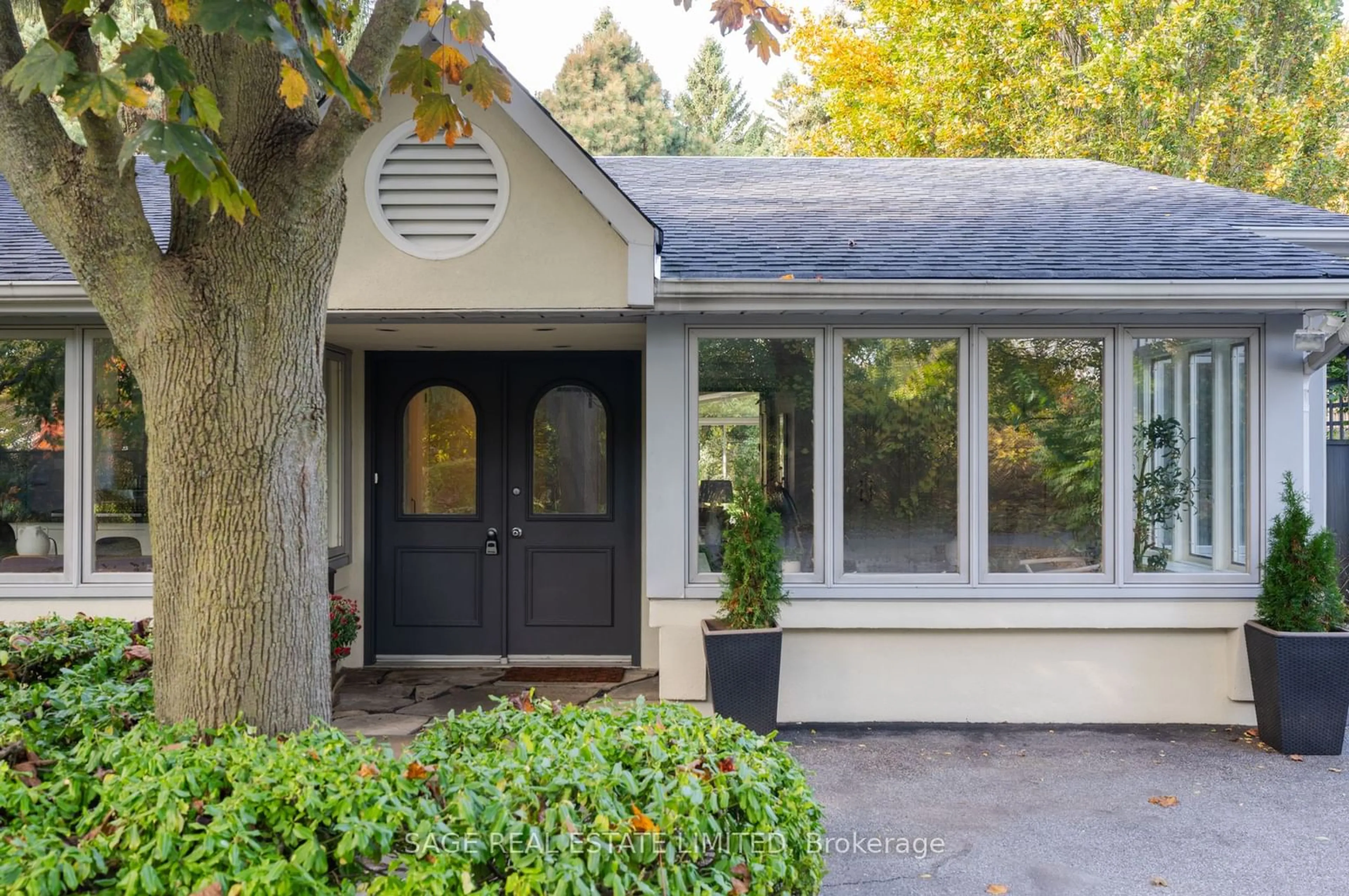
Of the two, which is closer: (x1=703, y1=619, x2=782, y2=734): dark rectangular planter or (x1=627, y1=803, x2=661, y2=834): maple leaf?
(x1=627, y1=803, x2=661, y2=834): maple leaf

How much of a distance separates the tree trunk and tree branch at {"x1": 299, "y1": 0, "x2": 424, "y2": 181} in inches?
6.1

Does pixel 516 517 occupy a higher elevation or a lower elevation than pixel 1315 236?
lower

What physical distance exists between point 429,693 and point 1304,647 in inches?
216

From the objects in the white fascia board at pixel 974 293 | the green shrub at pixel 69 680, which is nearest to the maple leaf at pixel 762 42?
the white fascia board at pixel 974 293

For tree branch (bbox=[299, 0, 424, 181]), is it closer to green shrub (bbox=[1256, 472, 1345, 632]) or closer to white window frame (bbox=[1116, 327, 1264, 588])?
white window frame (bbox=[1116, 327, 1264, 588])

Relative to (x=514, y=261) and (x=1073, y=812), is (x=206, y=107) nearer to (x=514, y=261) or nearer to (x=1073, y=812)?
(x=514, y=261)

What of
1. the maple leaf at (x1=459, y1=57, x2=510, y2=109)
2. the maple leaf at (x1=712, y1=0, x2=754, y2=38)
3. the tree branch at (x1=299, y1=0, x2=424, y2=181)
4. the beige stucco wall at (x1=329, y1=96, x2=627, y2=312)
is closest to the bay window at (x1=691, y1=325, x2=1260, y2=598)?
the beige stucco wall at (x1=329, y1=96, x2=627, y2=312)

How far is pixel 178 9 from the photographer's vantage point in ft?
9.21

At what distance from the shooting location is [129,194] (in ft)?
10.1

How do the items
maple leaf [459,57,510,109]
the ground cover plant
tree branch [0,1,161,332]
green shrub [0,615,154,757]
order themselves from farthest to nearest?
maple leaf [459,57,510,109], green shrub [0,615,154,757], tree branch [0,1,161,332], the ground cover plant

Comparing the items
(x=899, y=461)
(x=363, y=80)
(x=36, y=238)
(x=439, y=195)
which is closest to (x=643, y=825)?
(x=363, y=80)

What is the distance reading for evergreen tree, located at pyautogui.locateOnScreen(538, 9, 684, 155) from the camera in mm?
27844

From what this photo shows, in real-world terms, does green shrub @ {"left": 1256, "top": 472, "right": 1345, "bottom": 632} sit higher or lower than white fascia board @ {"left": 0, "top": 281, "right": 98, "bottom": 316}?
lower

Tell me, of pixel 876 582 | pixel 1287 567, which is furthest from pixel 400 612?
pixel 1287 567
